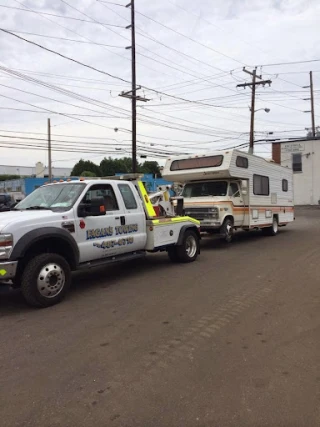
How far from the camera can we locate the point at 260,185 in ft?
46.8

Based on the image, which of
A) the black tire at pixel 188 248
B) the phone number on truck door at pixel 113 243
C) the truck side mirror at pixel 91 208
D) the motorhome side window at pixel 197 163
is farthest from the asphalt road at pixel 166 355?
the motorhome side window at pixel 197 163

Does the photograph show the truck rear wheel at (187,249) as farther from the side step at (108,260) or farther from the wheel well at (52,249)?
the wheel well at (52,249)

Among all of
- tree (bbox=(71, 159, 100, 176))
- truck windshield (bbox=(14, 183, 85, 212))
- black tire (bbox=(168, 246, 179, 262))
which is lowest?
black tire (bbox=(168, 246, 179, 262))

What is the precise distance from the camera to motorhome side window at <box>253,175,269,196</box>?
13805 millimetres

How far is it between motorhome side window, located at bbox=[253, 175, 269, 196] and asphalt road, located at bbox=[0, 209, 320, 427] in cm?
684

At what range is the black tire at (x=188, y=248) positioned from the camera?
9148mm

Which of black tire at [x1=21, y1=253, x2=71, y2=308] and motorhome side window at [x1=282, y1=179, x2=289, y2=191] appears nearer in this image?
black tire at [x1=21, y1=253, x2=71, y2=308]

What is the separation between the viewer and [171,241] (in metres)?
8.77

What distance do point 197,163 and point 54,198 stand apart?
686 centimetres

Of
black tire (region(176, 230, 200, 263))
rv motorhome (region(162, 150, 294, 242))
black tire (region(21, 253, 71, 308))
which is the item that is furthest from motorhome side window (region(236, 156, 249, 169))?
black tire (region(21, 253, 71, 308))

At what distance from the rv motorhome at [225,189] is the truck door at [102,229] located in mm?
5132

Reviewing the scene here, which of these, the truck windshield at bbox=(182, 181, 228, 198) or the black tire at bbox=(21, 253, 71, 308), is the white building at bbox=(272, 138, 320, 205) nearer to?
the truck windshield at bbox=(182, 181, 228, 198)

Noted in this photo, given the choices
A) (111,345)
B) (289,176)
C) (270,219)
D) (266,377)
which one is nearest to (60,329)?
(111,345)

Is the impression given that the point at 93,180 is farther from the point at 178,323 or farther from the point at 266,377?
the point at 266,377
